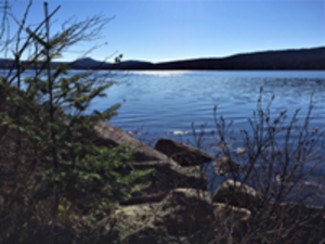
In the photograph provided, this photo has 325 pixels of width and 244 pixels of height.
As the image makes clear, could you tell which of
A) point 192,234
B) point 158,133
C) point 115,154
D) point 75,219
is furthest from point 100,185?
point 158,133

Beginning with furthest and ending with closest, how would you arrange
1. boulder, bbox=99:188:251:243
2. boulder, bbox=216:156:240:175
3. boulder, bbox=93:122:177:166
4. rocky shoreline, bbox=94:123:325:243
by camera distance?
boulder, bbox=93:122:177:166, boulder, bbox=99:188:251:243, rocky shoreline, bbox=94:123:325:243, boulder, bbox=216:156:240:175

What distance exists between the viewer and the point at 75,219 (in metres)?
4.62

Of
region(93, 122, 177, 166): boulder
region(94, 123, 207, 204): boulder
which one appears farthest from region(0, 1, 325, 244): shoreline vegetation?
region(93, 122, 177, 166): boulder

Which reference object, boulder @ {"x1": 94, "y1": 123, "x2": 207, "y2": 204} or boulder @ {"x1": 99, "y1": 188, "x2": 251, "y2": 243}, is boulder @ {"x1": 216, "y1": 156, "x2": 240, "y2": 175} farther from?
boulder @ {"x1": 94, "y1": 123, "x2": 207, "y2": 204}

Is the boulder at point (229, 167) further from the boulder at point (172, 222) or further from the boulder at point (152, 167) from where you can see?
the boulder at point (152, 167)

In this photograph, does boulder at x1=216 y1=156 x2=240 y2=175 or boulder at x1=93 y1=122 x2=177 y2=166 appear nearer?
boulder at x1=216 y1=156 x2=240 y2=175

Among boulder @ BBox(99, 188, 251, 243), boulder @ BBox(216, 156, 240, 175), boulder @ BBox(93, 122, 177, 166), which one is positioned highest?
Result: boulder @ BBox(216, 156, 240, 175)

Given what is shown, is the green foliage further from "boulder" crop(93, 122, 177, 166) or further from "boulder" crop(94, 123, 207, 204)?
"boulder" crop(93, 122, 177, 166)

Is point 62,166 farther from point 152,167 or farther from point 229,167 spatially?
point 152,167

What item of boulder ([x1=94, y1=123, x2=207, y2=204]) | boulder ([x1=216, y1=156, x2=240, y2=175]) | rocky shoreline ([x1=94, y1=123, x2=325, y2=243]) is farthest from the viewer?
boulder ([x1=94, y1=123, x2=207, y2=204])

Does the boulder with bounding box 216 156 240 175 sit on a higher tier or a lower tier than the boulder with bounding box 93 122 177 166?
higher

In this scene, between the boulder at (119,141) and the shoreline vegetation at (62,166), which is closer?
the shoreline vegetation at (62,166)

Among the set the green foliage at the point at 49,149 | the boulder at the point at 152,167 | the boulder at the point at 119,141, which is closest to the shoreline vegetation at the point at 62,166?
the green foliage at the point at 49,149

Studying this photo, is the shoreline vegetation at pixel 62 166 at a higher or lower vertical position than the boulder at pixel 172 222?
higher
